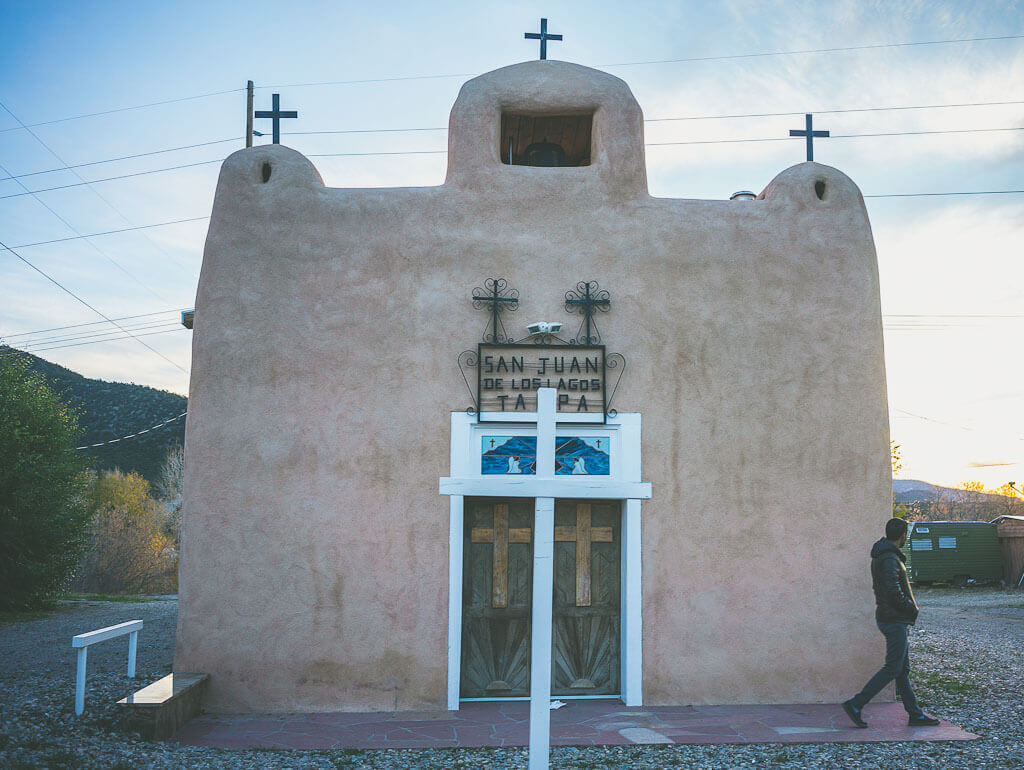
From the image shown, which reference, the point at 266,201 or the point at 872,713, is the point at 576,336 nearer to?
the point at 266,201

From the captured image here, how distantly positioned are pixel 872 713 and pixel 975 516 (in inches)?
1552

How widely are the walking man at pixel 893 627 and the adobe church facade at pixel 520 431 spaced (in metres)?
0.75

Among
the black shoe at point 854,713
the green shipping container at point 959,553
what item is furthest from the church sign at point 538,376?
the green shipping container at point 959,553

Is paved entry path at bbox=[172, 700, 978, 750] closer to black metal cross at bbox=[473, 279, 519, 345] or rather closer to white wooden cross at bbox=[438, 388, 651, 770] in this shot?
white wooden cross at bbox=[438, 388, 651, 770]

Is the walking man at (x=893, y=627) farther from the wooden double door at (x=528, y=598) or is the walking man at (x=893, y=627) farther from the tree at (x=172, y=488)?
the tree at (x=172, y=488)

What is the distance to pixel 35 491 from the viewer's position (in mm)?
15047

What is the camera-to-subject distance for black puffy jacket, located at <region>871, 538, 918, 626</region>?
5.92m

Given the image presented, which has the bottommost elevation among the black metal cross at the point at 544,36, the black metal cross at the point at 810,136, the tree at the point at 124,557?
the tree at the point at 124,557

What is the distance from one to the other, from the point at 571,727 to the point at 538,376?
2.96 metres

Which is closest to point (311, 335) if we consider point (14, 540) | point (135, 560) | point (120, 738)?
point (120, 738)

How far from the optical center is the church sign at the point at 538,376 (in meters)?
6.88

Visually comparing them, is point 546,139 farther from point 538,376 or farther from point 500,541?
point 500,541

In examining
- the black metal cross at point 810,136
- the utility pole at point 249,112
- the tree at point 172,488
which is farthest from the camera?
the tree at point 172,488

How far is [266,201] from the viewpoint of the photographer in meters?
7.16
